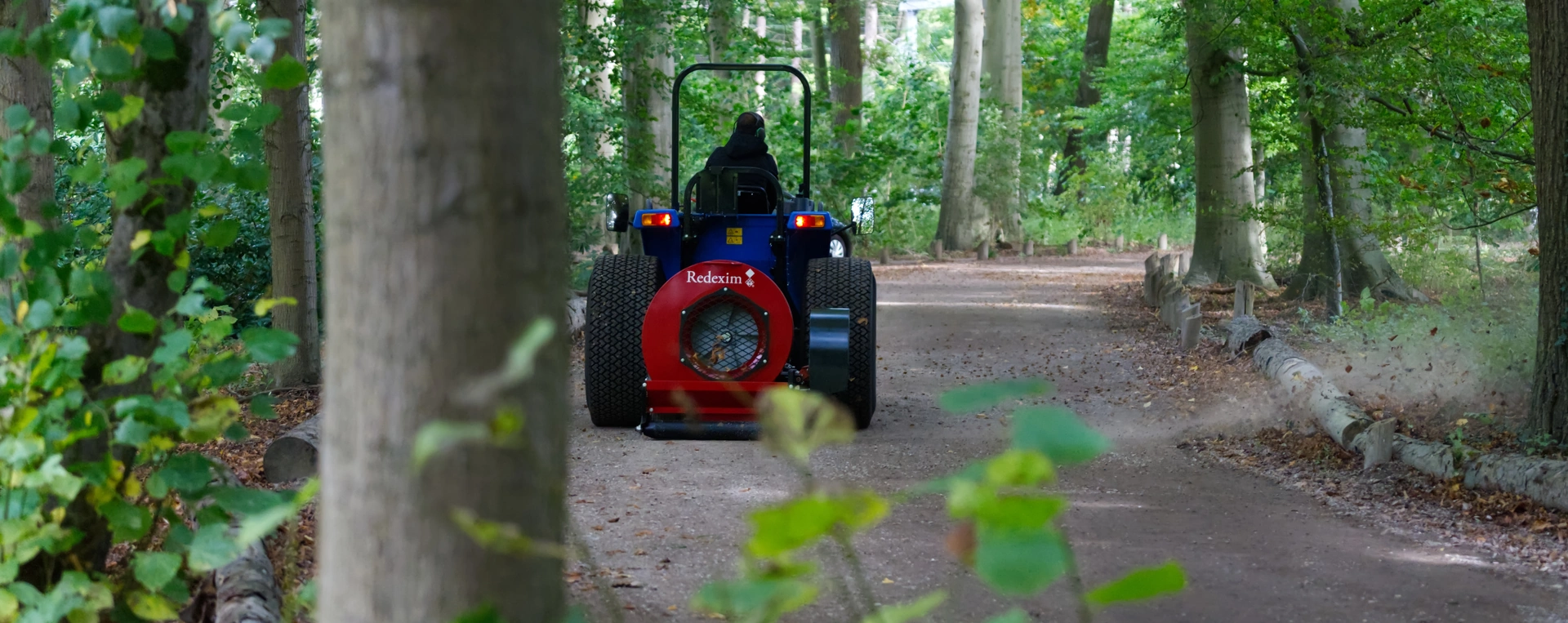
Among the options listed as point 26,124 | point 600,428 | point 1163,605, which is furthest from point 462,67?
point 600,428

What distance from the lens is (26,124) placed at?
9.40 feet

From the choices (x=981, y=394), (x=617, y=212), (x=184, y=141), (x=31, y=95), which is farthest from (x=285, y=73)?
(x=617, y=212)

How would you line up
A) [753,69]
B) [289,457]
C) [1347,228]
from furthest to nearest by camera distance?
[1347,228]
[753,69]
[289,457]

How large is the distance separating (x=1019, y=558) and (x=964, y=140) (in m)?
26.1

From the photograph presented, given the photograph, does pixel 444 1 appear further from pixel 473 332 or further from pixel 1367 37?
pixel 1367 37

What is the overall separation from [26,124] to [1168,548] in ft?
15.1

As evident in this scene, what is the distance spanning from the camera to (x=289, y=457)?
637 centimetres

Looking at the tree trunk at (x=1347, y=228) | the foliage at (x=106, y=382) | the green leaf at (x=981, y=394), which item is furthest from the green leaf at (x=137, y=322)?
the tree trunk at (x=1347, y=228)

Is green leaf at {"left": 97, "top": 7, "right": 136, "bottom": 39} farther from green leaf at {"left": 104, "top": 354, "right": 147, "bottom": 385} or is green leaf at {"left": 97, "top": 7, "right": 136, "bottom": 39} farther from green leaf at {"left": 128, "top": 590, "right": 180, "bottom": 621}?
green leaf at {"left": 128, "top": 590, "right": 180, "bottom": 621}

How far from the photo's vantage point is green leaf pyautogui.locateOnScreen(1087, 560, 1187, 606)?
1582 millimetres

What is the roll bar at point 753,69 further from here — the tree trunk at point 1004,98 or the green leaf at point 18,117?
the tree trunk at point 1004,98

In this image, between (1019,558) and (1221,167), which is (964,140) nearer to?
(1221,167)

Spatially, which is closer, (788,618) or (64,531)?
(64,531)

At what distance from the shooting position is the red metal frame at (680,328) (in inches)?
304
